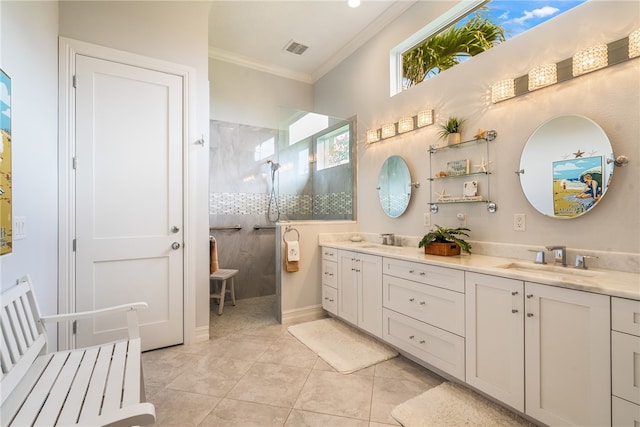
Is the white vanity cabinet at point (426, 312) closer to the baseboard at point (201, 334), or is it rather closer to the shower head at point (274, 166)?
the baseboard at point (201, 334)

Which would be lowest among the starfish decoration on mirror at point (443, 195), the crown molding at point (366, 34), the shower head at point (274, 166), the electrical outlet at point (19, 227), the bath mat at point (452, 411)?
the bath mat at point (452, 411)

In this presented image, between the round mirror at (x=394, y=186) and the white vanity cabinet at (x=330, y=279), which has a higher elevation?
the round mirror at (x=394, y=186)

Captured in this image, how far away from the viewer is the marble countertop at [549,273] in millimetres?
1268

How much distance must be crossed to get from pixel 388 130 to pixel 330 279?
1735mm

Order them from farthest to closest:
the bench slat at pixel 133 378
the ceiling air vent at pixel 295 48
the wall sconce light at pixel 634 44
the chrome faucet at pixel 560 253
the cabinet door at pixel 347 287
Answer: the ceiling air vent at pixel 295 48, the cabinet door at pixel 347 287, the chrome faucet at pixel 560 253, the wall sconce light at pixel 634 44, the bench slat at pixel 133 378

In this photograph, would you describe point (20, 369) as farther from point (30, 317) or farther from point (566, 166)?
point (566, 166)

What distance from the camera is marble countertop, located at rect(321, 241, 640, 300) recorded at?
4.16 feet

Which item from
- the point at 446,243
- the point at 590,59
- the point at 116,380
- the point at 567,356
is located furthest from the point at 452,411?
the point at 590,59

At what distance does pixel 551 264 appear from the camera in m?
1.84

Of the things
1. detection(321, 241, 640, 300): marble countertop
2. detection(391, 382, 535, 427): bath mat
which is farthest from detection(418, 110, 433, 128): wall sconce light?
detection(391, 382, 535, 427): bath mat

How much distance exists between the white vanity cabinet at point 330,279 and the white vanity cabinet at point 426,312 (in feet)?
2.44

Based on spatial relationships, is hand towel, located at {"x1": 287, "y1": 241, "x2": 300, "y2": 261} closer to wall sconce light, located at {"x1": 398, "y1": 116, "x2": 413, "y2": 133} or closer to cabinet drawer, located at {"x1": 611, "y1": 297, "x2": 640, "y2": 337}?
wall sconce light, located at {"x1": 398, "y1": 116, "x2": 413, "y2": 133}

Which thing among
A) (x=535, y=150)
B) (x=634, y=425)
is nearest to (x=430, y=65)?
(x=535, y=150)

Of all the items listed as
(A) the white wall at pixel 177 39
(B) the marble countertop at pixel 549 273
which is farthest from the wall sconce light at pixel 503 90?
(A) the white wall at pixel 177 39
